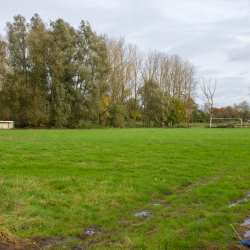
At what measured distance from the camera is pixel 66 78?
4419 centimetres

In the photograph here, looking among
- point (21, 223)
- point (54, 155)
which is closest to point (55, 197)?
point (21, 223)

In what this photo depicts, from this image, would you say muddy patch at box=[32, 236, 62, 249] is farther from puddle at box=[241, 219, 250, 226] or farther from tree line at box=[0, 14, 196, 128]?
tree line at box=[0, 14, 196, 128]

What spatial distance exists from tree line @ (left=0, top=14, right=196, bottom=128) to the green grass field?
29112 mm

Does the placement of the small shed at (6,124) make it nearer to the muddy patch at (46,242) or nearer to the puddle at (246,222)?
the muddy patch at (46,242)

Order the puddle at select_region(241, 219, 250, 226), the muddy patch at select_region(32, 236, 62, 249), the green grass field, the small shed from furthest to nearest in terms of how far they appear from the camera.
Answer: the small shed, the puddle at select_region(241, 219, 250, 226), the green grass field, the muddy patch at select_region(32, 236, 62, 249)

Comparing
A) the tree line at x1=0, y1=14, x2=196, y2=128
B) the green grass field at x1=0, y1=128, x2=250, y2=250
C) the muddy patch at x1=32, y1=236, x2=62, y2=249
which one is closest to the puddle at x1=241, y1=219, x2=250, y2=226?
the green grass field at x1=0, y1=128, x2=250, y2=250

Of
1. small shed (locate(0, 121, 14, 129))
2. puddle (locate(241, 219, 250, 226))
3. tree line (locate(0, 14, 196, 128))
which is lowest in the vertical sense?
puddle (locate(241, 219, 250, 226))

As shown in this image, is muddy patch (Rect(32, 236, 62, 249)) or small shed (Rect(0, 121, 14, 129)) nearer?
muddy patch (Rect(32, 236, 62, 249))

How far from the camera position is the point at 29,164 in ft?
35.3

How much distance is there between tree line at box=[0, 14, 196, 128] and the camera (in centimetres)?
3891

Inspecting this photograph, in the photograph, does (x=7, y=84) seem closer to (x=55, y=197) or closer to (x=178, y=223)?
(x=55, y=197)

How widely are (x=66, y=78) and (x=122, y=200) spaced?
134ft

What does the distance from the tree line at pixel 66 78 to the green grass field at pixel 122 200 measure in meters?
29.1

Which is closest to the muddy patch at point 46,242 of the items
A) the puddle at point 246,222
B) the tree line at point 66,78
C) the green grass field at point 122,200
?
the green grass field at point 122,200
